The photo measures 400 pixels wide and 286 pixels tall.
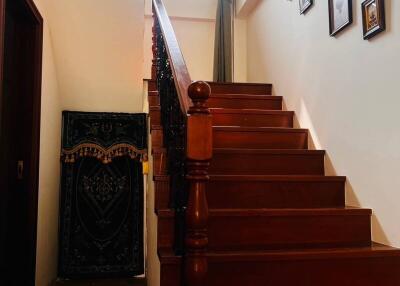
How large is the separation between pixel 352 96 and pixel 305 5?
106 centimetres

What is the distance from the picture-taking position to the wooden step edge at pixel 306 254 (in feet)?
5.65

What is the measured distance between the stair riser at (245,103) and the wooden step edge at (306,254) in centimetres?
170

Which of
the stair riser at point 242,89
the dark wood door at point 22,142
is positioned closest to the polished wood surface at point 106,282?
the dark wood door at point 22,142

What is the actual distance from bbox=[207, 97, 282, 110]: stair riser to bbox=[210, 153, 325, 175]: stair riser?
87 centimetres

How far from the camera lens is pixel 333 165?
2.56 m

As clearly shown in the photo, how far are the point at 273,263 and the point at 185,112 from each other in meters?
0.82

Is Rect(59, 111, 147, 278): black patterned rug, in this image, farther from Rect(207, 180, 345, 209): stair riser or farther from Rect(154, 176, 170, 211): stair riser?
Rect(154, 176, 170, 211): stair riser

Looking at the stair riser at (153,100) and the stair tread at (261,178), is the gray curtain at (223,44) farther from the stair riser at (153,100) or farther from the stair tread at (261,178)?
the stair tread at (261,178)

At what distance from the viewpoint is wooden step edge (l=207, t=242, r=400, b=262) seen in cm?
172

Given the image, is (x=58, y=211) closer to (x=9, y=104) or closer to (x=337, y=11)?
(x=9, y=104)

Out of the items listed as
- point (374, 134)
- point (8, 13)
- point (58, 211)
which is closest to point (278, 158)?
point (374, 134)

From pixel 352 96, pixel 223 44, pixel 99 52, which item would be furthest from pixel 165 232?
pixel 223 44

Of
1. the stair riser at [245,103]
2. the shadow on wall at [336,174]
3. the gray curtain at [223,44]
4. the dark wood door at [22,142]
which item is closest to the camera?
the shadow on wall at [336,174]

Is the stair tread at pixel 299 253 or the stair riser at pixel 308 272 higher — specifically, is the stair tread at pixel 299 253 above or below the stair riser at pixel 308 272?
above
